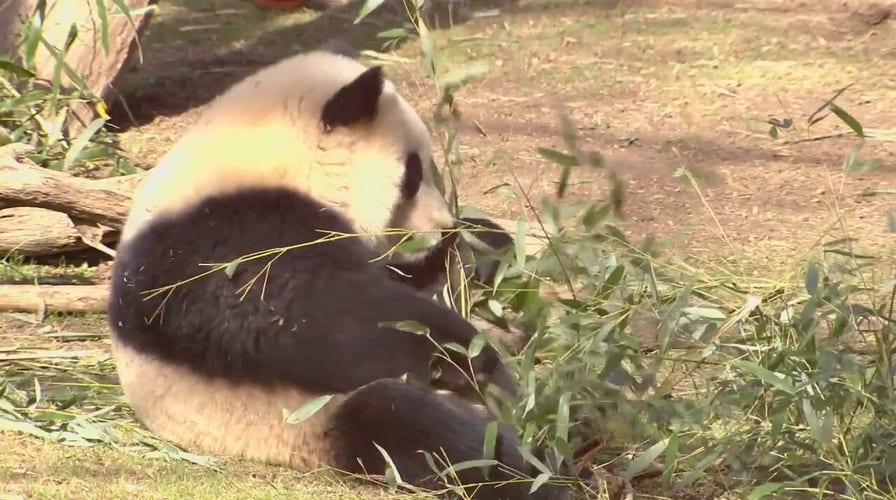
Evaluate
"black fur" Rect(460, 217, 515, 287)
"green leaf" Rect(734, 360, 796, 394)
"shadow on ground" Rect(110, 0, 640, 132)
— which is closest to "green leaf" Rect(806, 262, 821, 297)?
"green leaf" Rect(734, 360, 796, 394)

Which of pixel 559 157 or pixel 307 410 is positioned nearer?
pixel 307 410

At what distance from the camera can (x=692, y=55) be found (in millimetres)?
7410

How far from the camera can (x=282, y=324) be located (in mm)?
2941

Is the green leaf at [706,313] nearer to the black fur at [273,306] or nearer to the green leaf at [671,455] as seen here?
the green leaf at [671,455]

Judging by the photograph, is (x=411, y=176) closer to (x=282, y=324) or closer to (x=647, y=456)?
(x=282, y=324)

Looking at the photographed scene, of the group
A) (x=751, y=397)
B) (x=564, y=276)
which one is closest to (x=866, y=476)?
(x=751, y=397)

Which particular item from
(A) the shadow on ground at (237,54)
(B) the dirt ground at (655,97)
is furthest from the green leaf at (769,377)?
(A) the shadow on ground at (237,54)

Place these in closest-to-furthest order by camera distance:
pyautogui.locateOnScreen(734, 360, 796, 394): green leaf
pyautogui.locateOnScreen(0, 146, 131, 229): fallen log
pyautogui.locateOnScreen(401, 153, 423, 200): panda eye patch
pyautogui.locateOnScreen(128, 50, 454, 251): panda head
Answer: pyautogui.locateOnScreen(734, 360, 796, 394): green leaf → pyautogui.locateOnScreen(128, 50, 454, 251): panda head → pyautogui.locateOnScreen(401, 153, 423, 200): panda eye patch → pyautogui.locateOnScreen(0, 146, 131, 229): fallen log

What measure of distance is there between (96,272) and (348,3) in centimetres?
460

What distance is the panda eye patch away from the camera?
3391 mm

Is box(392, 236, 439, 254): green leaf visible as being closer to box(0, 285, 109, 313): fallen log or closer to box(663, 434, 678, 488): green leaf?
box(663, 434, 678, 488): green leaf

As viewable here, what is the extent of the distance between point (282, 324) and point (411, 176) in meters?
0.69

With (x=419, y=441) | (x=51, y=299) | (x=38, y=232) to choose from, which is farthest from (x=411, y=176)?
(x=38, y=232)

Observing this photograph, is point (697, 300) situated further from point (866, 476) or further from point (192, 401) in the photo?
point (192, 401)
